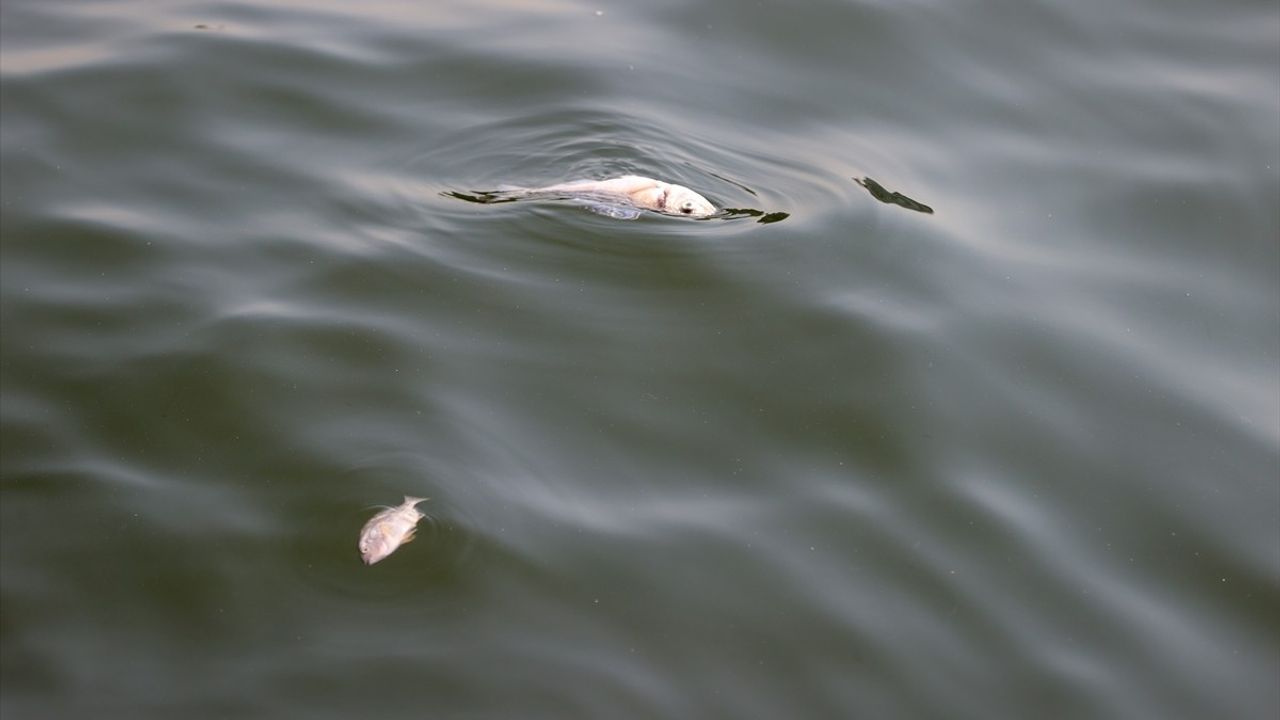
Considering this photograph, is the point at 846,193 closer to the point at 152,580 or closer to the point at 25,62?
the point at 152,580

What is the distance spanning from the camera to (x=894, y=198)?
15.4ft

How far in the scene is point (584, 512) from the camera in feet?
11.6

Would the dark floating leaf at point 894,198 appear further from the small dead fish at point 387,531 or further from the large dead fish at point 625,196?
the small dead fish at point 387,531

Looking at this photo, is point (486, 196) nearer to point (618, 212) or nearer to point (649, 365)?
point (618, 212)

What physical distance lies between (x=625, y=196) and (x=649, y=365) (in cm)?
78

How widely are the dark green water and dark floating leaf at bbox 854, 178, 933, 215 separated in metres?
0.05

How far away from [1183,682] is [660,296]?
6.27 ft

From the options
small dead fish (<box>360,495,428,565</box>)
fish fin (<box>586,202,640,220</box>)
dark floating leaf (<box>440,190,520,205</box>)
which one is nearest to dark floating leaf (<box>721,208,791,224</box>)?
fish fin (<box>586,202,640,220</box>)

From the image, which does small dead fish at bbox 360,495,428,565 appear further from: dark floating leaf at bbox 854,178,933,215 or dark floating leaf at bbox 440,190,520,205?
dark floating leaf at bbox 854,178,933,215

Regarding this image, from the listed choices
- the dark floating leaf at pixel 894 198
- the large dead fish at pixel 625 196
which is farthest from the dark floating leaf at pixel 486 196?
the dark floating leaf at pixel 894 198

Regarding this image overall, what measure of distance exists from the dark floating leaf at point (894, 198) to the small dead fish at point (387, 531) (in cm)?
212

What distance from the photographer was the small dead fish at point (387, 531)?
3350mm

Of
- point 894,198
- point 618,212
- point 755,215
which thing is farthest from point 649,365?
point 894,198

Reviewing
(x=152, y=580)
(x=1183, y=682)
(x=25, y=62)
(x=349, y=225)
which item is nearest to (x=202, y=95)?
(x=25, y=62)
